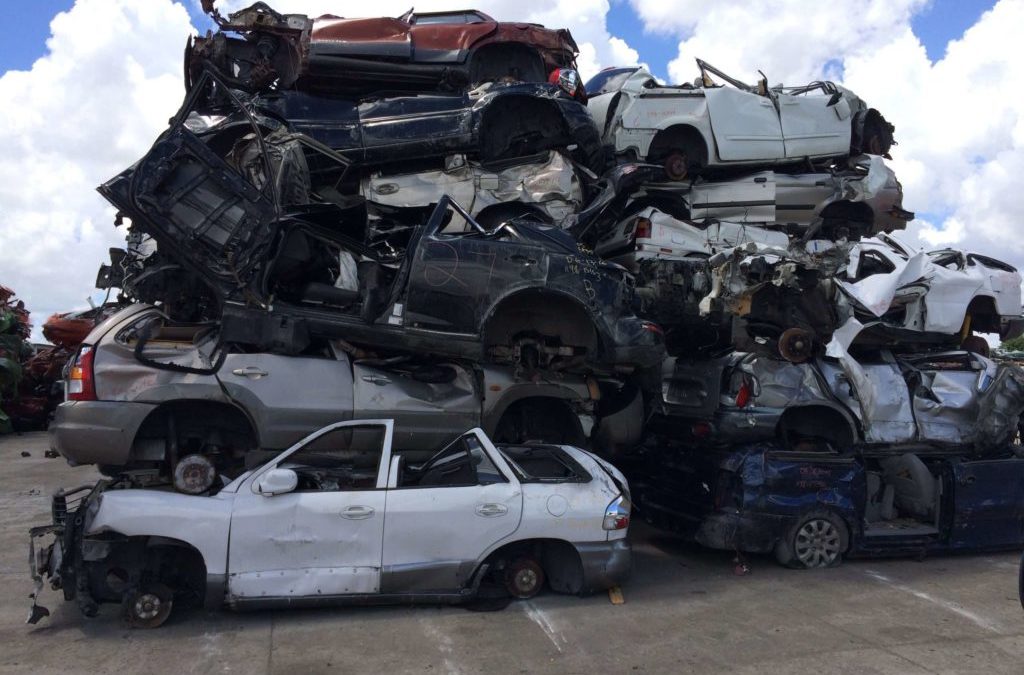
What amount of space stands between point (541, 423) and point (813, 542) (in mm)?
2530

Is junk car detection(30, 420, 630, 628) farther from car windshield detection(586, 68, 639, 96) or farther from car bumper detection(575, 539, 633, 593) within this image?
car windshield detection(586, 68, 639, 96)

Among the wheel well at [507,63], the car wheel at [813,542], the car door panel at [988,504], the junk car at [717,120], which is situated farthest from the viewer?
the junk car at [717,120]

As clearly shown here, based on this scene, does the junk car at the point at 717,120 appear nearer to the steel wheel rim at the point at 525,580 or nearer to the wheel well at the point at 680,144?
the wheel well at the point at 680,144

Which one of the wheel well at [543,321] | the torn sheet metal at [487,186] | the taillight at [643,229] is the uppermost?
the torn sheet metal at [487,186]

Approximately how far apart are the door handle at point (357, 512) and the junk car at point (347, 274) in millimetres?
1721

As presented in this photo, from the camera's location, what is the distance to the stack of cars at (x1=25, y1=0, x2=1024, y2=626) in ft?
16.8

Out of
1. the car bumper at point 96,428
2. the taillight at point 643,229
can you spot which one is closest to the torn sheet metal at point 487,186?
the taillight at point 643,229

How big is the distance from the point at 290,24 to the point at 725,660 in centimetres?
794

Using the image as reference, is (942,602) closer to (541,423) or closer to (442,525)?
(541,423)

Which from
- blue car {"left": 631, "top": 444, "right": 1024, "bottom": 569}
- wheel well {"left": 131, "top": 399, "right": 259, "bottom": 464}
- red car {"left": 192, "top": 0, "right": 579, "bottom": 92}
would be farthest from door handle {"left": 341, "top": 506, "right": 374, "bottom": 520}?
red car {"left": 192, "top": 0, "right": 579, "bottom": 92}

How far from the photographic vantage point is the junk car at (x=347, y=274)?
20.3ft

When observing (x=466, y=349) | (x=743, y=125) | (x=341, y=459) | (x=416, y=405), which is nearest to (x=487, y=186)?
(x=466, y=349)

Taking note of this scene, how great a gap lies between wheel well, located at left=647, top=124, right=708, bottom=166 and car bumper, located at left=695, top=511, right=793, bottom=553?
5.31m

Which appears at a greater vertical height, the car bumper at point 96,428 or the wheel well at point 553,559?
the car bumper at point 96,428
